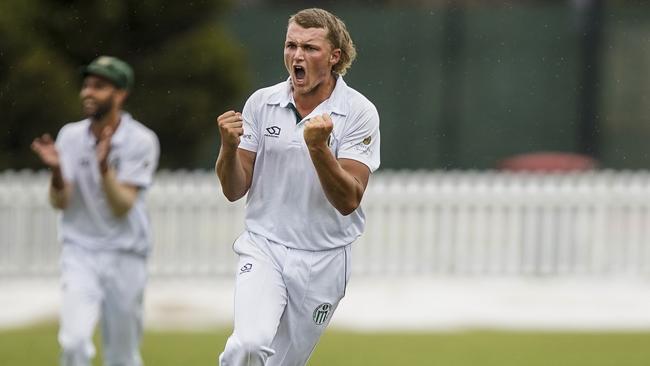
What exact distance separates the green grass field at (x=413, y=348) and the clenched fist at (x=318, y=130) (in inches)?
227

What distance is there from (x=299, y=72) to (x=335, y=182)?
59 cm

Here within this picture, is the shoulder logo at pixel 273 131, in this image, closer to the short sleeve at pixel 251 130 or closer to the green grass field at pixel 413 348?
the short sleeve at pixel 251 130

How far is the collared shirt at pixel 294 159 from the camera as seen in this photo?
22.2ft

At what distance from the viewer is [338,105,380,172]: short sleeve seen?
6.77 metres

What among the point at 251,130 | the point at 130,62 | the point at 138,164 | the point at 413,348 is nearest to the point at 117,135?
the point at 138,164

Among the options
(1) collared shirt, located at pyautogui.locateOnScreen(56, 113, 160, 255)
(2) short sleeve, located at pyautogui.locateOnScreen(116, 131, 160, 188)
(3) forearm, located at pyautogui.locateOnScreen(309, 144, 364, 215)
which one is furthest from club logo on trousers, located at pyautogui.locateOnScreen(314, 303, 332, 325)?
(2) short sleeve, located at pyautogui.locateOnScreen(116, 131, 160, 188)

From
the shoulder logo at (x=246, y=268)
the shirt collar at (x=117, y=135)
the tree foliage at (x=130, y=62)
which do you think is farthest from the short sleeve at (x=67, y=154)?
the tree foliage at (x=130, y=62)

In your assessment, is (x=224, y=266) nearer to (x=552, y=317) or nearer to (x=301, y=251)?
(x=552, y=317)

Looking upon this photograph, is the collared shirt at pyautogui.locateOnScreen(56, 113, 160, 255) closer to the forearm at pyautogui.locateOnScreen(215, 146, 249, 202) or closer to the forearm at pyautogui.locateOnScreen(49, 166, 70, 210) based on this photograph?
the forearm at pyautogui.locateOnScreen(49, 166, 70, 210)

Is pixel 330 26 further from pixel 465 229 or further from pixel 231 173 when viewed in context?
pixel 465 229

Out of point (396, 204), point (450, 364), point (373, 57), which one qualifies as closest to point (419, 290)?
point (396, 204)

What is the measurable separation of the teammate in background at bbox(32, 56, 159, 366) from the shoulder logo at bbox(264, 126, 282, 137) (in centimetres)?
194

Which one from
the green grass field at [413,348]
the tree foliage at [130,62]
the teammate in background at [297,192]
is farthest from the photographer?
the tree foliage at [130,62]

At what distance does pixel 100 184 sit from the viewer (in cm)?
881
